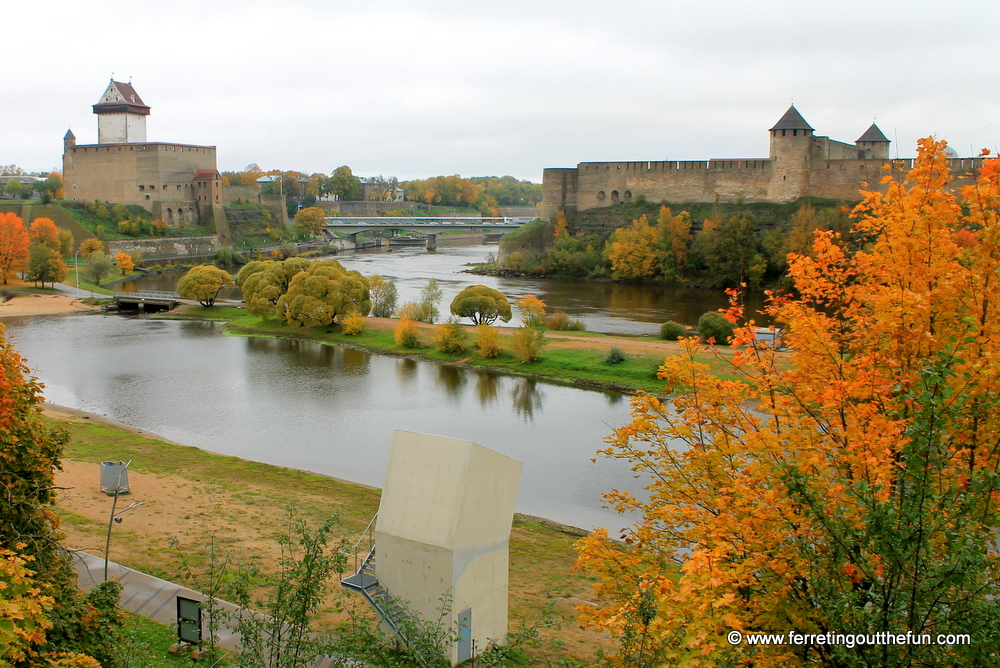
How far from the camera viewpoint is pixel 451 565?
591 centimetres

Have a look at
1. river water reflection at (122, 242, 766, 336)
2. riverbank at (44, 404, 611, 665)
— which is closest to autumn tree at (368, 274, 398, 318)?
river water reflection at (122, 242, 766, 336)

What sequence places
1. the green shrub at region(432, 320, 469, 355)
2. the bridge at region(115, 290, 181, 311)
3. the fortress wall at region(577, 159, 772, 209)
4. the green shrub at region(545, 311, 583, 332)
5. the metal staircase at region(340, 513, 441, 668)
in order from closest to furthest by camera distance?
the metal staircase at region(340, 513, 441, 668)
the green shrub at region(432, 320, 469, 355)
the green shrub at region(545, 311, 583, 332)
the bridge at region(115, 290, 181, 311)
the fortress wall at region(577, 159, 772, 209)

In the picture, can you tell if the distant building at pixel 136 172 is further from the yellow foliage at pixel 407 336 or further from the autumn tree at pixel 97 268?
the yellow foliage at pixel 407 336

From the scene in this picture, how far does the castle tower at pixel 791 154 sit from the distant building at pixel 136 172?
130 feet

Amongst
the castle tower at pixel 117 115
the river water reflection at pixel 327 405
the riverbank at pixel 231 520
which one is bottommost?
the river water reflection at pixel 327 405

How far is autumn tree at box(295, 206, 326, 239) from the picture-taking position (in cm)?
6438

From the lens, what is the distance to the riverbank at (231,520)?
8.00 m

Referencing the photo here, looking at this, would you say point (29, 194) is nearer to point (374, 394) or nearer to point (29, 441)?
point (374, 394)

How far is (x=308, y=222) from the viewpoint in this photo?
6431 centimetres

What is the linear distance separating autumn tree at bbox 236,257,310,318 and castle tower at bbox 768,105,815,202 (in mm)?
26406

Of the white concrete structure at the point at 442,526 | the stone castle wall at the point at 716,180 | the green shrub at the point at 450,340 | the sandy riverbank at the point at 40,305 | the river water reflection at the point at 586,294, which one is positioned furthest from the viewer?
the stone castle wall at the point at 716,180

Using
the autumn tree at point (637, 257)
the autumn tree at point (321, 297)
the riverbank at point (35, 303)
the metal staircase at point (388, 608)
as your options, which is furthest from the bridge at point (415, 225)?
the metal staircase at point (388, 608)

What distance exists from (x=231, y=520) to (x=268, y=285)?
761 inches

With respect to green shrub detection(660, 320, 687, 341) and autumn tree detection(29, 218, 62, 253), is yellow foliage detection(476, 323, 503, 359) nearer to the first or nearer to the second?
green shrub detection(660, 320, 687, 341)
